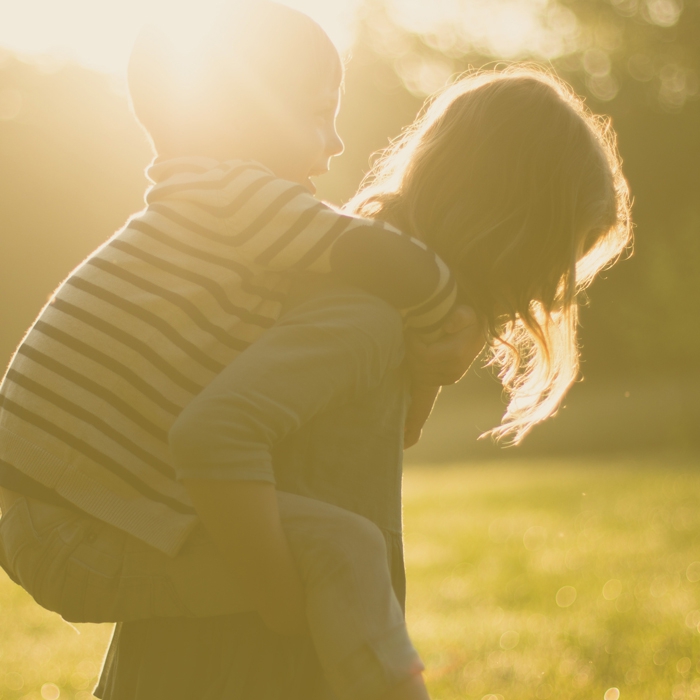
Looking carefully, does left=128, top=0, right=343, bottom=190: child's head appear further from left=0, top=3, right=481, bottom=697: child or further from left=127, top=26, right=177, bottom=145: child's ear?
left=0, top=3, right=481, bottom=697: child

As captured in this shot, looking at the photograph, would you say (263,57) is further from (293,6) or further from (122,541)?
(122,541)

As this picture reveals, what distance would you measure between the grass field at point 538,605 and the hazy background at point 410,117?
728cm

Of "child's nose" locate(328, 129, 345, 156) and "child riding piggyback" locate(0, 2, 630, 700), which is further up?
"child's nose" locate(328, 129, 345, 156)

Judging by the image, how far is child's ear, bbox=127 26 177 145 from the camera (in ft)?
5.41

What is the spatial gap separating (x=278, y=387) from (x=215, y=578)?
1.10 ft

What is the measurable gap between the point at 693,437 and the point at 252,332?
16.4m

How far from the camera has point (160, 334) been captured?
1408mm

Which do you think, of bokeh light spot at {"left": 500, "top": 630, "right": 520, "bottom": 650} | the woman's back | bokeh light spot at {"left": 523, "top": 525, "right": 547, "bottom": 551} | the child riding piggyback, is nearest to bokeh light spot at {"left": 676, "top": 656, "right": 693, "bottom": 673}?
bokeh light spot at {"left": 500, "top": 630, "right": 520, "bottom": 650}

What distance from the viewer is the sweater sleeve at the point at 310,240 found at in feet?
4.56

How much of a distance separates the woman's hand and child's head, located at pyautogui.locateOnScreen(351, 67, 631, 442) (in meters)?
0.05

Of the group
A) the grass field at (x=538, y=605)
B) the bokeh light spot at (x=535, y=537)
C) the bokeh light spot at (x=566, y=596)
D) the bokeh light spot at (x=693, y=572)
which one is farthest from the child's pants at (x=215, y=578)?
the bokeh light spot at (x=535, y=537)

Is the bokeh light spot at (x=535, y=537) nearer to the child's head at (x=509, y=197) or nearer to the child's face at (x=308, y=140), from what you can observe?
the child's head at (x=509, y=197)

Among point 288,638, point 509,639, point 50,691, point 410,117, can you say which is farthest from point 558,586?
point 410,117

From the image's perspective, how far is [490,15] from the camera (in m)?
30.7
